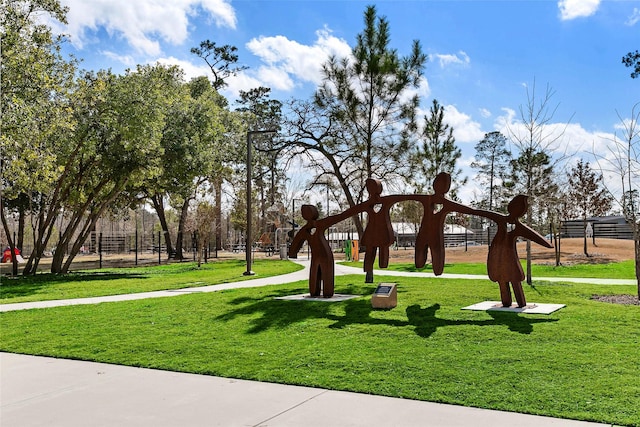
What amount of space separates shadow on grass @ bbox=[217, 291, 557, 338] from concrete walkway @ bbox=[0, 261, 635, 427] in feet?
9.34

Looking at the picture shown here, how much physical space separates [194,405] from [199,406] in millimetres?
61

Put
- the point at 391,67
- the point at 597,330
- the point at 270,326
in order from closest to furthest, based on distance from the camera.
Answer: the point at 597,330 → the point at 270,326 → the point at 391,67

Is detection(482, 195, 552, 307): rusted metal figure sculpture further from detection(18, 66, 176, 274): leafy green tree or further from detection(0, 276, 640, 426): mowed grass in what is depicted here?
detection(18, 66, 176, 274): leafy green tree

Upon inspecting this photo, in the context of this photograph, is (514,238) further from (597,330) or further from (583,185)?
(583,185)

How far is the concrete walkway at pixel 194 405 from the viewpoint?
185 inches

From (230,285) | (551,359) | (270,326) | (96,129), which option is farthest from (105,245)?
(551,359)

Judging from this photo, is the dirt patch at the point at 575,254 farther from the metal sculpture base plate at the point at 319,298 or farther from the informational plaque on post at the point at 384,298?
the informational plaque on post at the point at 384,298

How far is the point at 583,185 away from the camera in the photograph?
33.5 meters

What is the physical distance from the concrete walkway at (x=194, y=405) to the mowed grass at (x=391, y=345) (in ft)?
0.94

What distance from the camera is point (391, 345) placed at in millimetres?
7551

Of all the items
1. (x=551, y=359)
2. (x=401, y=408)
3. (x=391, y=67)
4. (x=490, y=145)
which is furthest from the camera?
(x=490, y=145)

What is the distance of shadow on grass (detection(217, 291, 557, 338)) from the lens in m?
8.77

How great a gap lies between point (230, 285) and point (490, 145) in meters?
41.2

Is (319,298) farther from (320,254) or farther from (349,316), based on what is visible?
(349,316)
